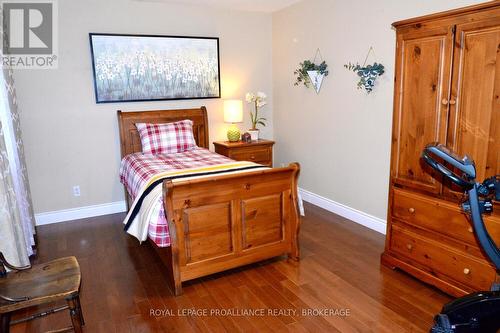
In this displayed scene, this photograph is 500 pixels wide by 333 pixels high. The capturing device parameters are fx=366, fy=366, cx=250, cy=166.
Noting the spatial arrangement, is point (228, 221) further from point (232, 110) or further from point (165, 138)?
point (232, 110)

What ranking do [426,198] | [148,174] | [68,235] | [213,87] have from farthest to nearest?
[213,87] → [68,235] → [148,174] → [426,198]

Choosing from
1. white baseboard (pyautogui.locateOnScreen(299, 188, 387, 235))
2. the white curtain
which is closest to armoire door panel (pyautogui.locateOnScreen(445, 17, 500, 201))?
white baseboard (pyautogui.locateOnScreen(299, 188, 387, 235))

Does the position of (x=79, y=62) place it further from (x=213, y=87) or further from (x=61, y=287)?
(x=61, y=287)

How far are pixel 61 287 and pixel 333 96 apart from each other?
10.8ft

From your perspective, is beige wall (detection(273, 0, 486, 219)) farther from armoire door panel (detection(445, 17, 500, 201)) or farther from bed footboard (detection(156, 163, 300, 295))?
bed footboard (detection(156, 163, 300, 295))

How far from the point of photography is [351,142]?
3963 millimetres

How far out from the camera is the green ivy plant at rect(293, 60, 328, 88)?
4.19 metres

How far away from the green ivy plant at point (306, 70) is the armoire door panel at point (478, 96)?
197 cm

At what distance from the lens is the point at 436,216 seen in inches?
99.8

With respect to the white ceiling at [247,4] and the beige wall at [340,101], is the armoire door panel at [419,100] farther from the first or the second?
the white ceiling at [247,4]

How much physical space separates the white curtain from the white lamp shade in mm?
2318

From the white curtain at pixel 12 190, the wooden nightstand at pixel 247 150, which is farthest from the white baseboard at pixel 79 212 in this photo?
the wooden nightstand at pixel 247 150

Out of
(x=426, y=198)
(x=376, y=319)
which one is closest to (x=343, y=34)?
(x=426, y=198)

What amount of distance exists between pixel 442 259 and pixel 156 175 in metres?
2.26
